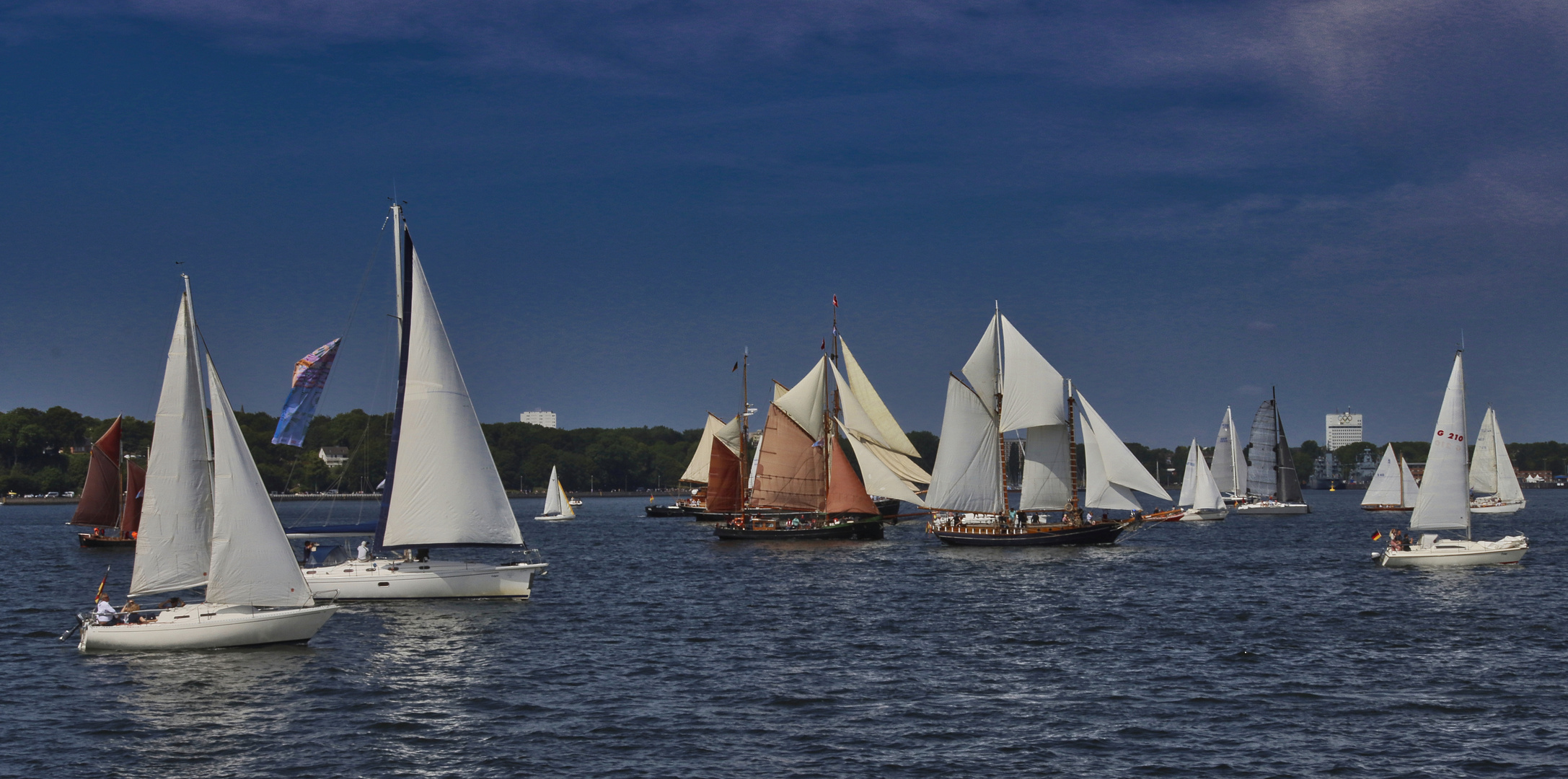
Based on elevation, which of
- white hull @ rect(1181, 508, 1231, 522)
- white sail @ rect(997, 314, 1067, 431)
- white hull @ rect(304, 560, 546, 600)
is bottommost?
white hull @ rect(304, 560, 546, 600)

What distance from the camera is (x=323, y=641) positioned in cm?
3919

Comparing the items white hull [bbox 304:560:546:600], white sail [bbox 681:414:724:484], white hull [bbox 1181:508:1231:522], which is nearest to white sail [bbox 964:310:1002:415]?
white hull [bbox 304:560:546:600]

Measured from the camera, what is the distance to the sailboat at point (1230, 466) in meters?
151

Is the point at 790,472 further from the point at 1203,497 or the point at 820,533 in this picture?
the point at 1203,497

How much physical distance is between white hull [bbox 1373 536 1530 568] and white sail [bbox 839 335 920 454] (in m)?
50.1

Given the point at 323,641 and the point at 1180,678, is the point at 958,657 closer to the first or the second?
the point at 1180,678

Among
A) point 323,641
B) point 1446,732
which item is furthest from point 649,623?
point 1446,732

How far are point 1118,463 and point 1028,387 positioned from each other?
22.7ft

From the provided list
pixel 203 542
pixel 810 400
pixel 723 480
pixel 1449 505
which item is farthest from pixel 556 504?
pixel 203 542

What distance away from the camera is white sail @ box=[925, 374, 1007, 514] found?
8100 cm

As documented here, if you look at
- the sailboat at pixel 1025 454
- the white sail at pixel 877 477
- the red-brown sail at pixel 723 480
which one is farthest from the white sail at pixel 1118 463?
the red-brown sail at pixel 723 480

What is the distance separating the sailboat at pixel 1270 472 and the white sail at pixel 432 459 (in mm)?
117867

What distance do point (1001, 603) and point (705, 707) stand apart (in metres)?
23.4

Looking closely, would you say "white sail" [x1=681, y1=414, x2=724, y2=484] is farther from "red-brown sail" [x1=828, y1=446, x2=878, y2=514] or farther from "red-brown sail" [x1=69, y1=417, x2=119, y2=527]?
"red-brown sail" [x1=69, y1=417, x2=119, y2=527]
